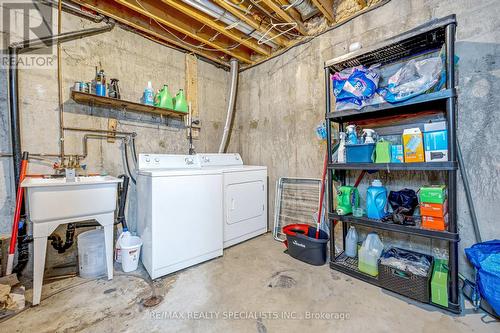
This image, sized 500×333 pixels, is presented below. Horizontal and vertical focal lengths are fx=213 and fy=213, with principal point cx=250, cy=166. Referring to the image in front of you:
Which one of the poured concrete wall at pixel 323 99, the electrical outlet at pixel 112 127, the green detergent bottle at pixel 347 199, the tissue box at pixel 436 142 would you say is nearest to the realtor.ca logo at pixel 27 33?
the electrical outlet at pixel 112 127

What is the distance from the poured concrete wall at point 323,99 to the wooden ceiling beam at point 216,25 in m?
0.31

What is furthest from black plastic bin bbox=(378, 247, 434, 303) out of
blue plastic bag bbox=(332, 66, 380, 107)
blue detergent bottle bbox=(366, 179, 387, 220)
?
blue plastic bag bbox=(332, 66, 380, 107)

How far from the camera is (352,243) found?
2.17m

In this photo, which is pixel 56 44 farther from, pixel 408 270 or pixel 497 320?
pixel 497 320

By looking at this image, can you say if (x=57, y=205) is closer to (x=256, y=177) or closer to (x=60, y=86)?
(x=60, y=86)

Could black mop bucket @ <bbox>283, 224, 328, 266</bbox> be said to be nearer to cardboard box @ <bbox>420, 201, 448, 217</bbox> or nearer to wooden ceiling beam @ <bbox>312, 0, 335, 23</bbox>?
cardboard box @ <bbox>420, 201, 448, 217</bbox>

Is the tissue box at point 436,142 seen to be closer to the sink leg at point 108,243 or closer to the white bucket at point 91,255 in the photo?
the sink leg at point 108,243

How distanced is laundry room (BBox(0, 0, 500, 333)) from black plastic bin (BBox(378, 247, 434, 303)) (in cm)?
1

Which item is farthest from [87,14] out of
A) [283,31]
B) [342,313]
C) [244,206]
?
[342,313]

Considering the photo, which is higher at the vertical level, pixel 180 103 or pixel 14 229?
pixel 180 103

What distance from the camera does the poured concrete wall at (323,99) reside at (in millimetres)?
1579

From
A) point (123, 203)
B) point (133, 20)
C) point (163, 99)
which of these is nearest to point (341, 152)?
point (163, 99)

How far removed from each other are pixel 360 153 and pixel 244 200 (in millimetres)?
1461

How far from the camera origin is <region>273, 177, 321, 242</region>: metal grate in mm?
2701
